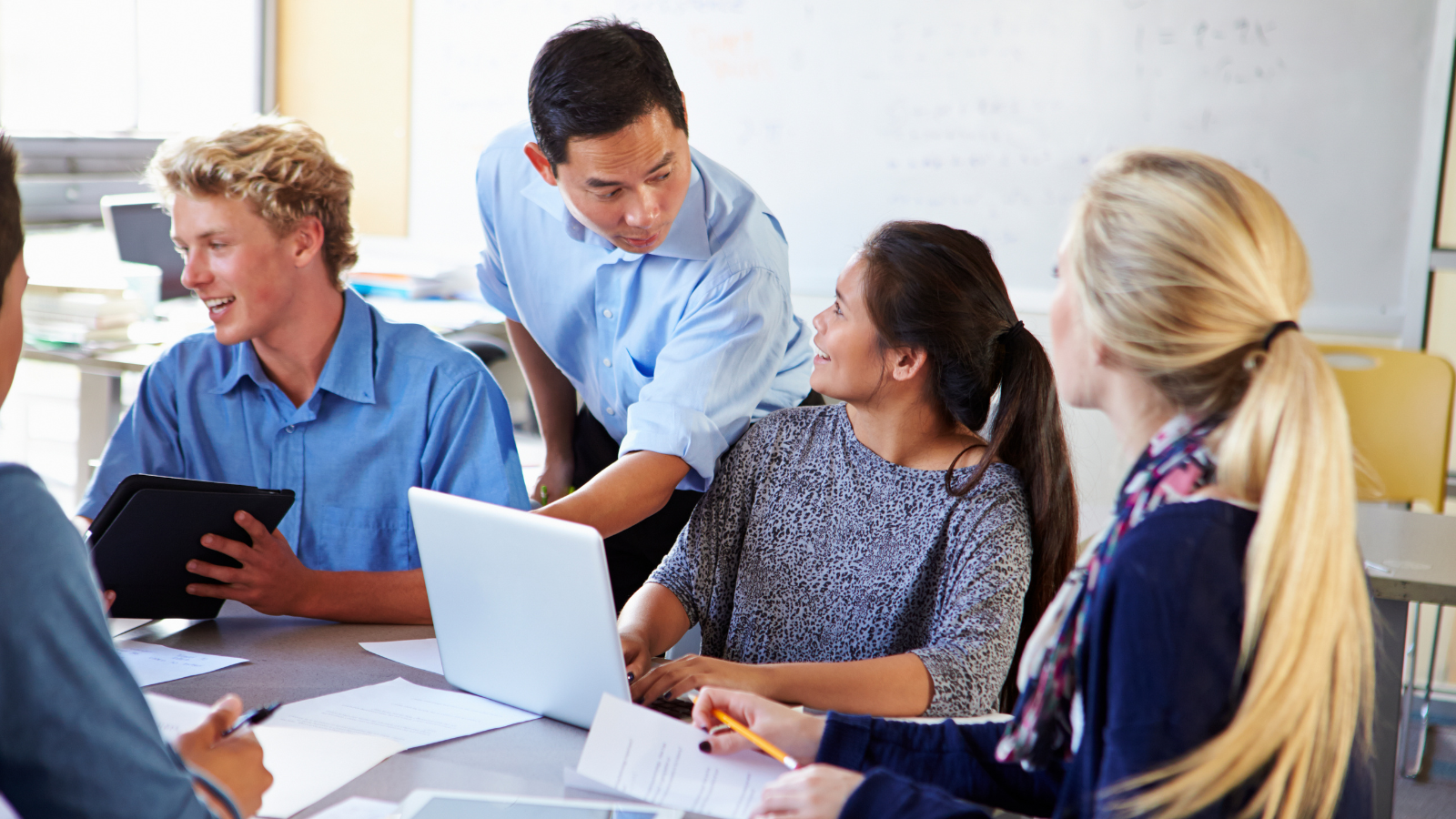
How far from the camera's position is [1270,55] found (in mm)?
3225

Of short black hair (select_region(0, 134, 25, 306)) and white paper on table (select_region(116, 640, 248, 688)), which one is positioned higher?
short black hair (select_region(0, 134, 25, 306))

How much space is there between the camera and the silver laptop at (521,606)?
3.52 feet

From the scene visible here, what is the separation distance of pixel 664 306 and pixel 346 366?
48cm

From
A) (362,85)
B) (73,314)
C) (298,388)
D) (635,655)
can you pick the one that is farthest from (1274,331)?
(362,85)

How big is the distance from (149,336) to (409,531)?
1781 mm

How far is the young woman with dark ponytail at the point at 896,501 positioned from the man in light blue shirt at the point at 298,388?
1.05ft

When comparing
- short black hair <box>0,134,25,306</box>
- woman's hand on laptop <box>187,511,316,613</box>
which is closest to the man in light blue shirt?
woman's hand on laptop <box>187,511,316,613</box>

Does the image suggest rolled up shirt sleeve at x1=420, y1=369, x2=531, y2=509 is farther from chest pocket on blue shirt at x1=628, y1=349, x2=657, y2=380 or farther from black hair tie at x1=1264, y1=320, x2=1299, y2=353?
black hair tie at x1=1264, y1=320, x2=1299, y2=353

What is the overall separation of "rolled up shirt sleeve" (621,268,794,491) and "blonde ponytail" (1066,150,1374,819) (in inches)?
30.0

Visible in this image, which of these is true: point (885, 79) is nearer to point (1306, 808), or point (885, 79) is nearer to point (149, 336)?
point (149, 336)

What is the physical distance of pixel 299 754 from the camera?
1.07m

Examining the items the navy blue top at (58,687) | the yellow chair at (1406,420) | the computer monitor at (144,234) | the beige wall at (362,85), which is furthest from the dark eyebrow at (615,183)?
the beige wall at (362,85)

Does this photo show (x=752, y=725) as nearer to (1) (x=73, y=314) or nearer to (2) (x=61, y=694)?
(2) (x=61, y=694)

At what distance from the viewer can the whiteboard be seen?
3.18m
